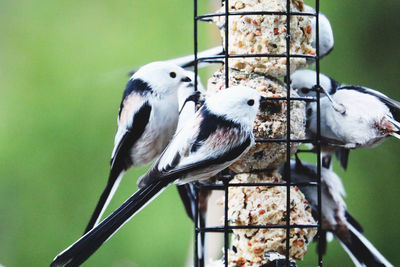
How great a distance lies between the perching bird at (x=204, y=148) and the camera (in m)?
2.45

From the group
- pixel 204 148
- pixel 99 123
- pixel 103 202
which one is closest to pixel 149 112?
pixel 103 202

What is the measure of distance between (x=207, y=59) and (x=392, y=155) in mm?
1731

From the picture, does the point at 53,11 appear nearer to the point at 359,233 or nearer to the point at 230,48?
the point at 230,48

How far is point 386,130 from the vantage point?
2836 millimetres

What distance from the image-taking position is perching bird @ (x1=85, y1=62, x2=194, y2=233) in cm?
283

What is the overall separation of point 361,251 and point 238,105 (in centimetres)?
100

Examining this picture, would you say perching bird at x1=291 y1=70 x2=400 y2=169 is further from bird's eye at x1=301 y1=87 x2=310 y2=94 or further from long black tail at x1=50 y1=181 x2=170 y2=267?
long black tail at x1=50 y1=181 x2=170 y2=267

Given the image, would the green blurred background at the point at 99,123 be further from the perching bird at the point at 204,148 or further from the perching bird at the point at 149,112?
the perching bird at the point at 204,148

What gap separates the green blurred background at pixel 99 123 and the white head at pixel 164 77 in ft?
3.68

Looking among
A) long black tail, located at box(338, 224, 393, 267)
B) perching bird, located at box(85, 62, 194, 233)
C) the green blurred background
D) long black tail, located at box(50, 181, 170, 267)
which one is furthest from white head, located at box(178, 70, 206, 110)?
the green blurred background

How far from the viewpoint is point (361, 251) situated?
3.05 metres

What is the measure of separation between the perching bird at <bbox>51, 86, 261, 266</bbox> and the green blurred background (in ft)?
4.82

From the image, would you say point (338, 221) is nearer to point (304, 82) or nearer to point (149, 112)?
point (304, 82)

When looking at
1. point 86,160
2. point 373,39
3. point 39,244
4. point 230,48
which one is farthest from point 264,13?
point 39,244
